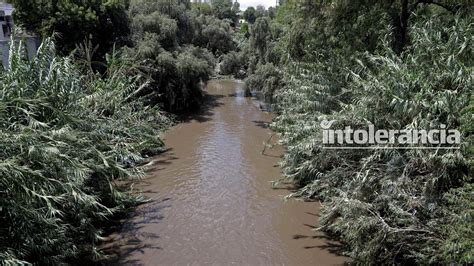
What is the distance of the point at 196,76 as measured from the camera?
22.9m

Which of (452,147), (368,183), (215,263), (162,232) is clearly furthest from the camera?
(162,232)

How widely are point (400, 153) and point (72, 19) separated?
17657mm

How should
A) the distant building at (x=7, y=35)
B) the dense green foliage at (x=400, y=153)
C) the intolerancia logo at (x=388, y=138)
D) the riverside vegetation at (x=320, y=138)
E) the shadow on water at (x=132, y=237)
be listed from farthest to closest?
the distant building at (x=7, y=35) → the shadow on water at (x=132, y=237) → the intolerancia logo at (x=388, y=138) → the dense green foliage at (x=400, y=153) → the riverside vegetation at (x=320, y=138)

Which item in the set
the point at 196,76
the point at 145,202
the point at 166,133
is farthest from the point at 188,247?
the point at 196,76

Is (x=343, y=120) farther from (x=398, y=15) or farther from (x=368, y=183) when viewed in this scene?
(x=398, y=15)

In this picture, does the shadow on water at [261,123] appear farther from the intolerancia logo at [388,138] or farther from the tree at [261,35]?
the intolerancia logo at [388,138]

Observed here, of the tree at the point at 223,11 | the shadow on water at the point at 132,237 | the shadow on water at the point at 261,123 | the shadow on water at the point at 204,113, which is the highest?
the tree at the point at 223,11

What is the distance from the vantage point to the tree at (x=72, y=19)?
1923cm

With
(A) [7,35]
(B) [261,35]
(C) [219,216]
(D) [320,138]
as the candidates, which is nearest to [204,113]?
(B) [261,35]

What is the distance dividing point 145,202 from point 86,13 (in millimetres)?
12682

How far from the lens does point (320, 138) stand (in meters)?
10.3

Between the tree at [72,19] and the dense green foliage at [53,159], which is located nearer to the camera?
Answer: the dense green foliage at [53,159]

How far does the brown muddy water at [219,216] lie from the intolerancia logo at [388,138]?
99.2 inches

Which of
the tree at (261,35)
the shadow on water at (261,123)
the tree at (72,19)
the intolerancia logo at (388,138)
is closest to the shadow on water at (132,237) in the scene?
the intolerancia logo at (388,138)
